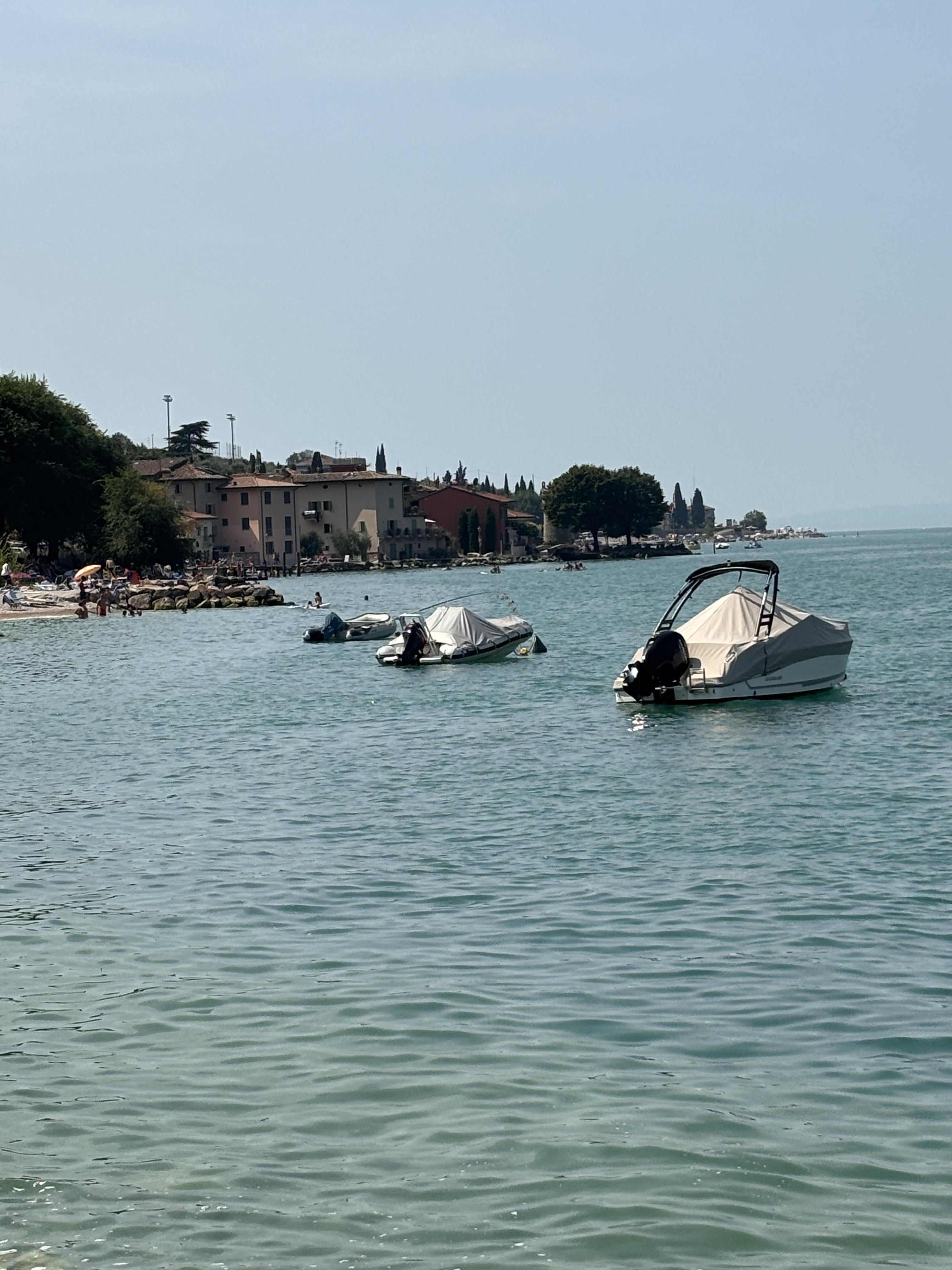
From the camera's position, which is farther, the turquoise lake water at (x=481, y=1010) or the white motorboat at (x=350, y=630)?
the white motorboat at (x=350, y=630)

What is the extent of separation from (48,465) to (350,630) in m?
44.7

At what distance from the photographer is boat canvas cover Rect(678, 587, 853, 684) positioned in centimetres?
3534

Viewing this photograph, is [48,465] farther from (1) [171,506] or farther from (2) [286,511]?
(2) [286,511]

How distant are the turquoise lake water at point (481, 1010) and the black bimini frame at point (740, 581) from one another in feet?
28.3

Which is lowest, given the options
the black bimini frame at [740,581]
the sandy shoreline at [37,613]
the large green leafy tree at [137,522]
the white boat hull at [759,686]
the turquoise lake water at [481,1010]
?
the turquoise lake water at [481,1010]

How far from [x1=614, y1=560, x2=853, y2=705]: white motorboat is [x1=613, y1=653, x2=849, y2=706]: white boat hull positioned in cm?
2

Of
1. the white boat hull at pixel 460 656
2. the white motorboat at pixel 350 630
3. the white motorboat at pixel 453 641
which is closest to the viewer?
the white boat hull at pixel 460 656

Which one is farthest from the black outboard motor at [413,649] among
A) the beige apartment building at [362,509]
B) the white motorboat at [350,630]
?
the beige apartment building at [362,509]

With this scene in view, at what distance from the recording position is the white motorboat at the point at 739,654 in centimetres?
3478

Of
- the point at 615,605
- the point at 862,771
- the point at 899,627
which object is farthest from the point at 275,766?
the point at 615,605

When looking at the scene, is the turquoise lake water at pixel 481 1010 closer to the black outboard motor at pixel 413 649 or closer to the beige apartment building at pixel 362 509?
the black outboard motor at pixel 413 649

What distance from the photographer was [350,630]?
6675cm

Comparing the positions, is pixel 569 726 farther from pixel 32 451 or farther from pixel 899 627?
pixel 32 451

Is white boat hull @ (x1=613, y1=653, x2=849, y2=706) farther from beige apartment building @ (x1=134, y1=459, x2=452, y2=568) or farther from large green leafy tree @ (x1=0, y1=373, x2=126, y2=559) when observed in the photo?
beige apartment building @ (x1=134, y1=459, x2=452, y2=568)
